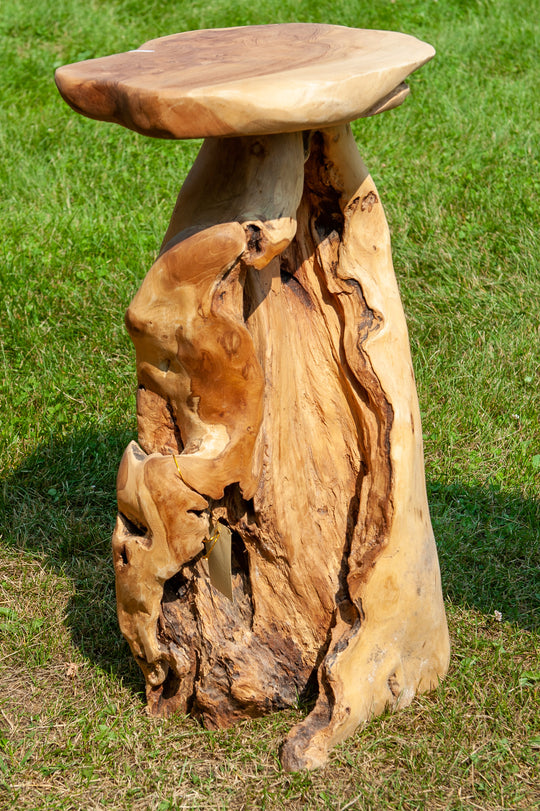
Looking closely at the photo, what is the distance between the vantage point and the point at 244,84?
193 cm

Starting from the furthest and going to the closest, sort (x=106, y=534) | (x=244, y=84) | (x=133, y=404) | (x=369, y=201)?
(x=133, y=404), (x=106, y=534), (x=369, y=201), (x=244, y=84)

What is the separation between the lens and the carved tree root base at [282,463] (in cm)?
233

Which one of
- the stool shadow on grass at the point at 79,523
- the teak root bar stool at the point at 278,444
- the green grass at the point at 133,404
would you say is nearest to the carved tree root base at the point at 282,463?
the teak root bar stool at the point at 278,444

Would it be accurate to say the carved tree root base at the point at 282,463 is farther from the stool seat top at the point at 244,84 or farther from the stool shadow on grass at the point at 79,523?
the stool shadow on grass at the point at 79,523

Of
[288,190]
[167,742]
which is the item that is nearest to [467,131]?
[288,190]

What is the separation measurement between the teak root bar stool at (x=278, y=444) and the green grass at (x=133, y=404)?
185 millimetres

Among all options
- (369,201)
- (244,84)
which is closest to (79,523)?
(369,201)

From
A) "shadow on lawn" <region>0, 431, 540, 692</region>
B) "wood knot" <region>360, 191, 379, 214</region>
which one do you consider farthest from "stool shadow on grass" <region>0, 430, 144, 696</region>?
"wood knot" <region>360, 191, 379, 214</region>

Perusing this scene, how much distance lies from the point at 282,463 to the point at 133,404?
160 centimetres

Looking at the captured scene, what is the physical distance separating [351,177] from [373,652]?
134cm

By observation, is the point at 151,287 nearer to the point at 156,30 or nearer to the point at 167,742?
the point at 167,742

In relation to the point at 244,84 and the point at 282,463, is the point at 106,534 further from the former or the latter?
the point at 244,84

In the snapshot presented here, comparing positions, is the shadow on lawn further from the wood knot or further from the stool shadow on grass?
the wood knot

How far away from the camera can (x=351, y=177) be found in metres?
2.51
